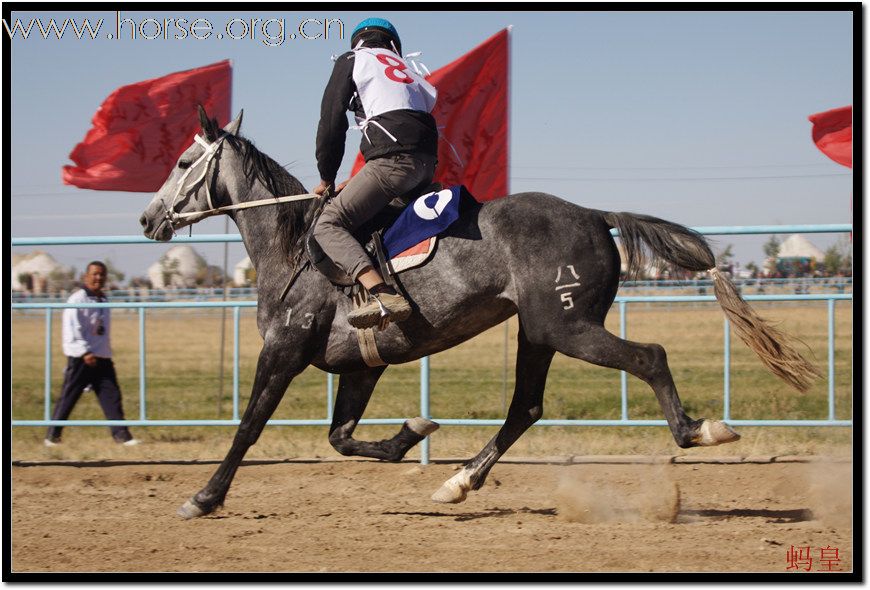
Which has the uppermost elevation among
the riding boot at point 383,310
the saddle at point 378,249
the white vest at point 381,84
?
the white vest at point 381,84

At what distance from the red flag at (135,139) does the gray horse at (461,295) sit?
4.34 meters

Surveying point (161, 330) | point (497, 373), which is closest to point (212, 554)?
point (497, 373)

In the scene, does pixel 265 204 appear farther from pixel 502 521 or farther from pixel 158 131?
pixel 158 131

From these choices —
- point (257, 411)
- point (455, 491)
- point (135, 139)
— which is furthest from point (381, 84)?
point (135, 139)

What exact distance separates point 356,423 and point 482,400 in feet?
19.7

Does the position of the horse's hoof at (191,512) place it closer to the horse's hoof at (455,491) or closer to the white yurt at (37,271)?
the horse's hoof at (455,491)

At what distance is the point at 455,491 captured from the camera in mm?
6262

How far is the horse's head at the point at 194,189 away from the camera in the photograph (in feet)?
21.0

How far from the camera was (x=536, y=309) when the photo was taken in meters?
5.64

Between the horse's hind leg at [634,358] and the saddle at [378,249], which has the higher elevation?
the saddle at [378,249]

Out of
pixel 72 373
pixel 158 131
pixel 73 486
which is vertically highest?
pixel 158 131

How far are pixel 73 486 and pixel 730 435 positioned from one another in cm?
481

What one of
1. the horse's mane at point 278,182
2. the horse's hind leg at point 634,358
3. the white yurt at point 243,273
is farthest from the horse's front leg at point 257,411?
the white yurt at point 243,273

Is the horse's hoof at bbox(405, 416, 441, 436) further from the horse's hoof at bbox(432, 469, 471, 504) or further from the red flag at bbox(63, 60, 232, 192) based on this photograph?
the red flag at bbox(63, 60, 232, 192)
